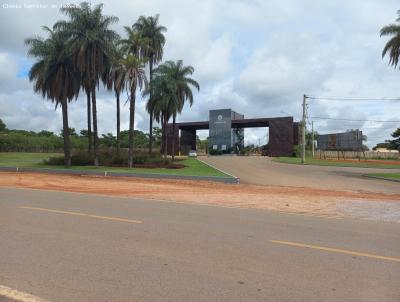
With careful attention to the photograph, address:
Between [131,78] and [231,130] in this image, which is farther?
[231,130]

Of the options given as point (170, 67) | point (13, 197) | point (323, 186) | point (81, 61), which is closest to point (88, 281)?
point (13, 197)

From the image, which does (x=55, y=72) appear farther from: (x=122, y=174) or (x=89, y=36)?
(x=122, y=174)

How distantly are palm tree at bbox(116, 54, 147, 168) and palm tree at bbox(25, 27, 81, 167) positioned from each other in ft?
16.0

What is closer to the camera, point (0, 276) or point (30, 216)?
point (0, 276)

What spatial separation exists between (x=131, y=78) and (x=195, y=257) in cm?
3524

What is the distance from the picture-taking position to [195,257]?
7.20m

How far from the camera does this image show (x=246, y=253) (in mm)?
7543

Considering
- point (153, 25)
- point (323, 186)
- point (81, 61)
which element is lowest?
point (323, 186)

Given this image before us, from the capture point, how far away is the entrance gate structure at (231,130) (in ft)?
279

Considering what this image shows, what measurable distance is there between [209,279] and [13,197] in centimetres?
1228

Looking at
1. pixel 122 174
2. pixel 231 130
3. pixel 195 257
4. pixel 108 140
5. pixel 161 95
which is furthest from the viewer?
pixel 108 140

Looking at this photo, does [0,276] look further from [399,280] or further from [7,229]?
[399,280]

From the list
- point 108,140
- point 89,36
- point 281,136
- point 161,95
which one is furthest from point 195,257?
point 108,140

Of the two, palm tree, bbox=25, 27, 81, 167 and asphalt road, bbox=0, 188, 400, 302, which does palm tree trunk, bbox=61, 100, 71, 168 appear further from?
asphalt road, bbox=0, 188, 400, 302
